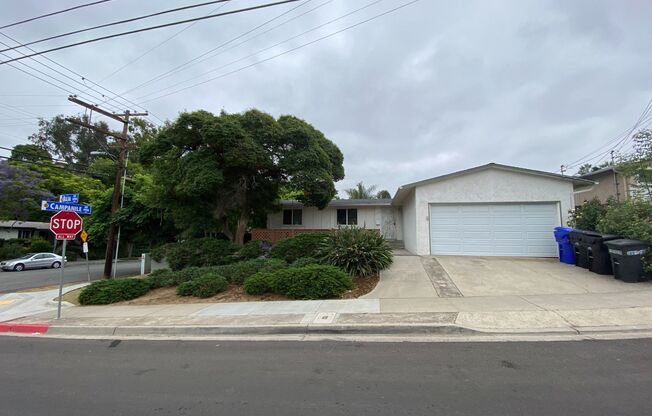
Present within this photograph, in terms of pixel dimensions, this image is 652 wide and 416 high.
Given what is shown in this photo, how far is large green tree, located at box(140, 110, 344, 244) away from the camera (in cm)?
1486

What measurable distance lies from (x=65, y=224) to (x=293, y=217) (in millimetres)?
14881

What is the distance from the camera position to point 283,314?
26.0 feet

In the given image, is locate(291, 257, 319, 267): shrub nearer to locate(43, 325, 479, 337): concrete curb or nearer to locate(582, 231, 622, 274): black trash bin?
locate(43, 325, 479, 337): concrete curb

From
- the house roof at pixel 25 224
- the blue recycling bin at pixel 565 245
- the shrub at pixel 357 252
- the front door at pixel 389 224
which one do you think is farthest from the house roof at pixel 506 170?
the house roof at pixel 25 224

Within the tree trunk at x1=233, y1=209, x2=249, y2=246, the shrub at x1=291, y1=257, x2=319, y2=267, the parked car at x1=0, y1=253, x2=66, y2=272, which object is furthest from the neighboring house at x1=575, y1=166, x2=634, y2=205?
the parked car at x1=0, y1=253, x2=66, y2=272

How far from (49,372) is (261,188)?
1330cm

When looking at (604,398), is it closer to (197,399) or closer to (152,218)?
(197,399)

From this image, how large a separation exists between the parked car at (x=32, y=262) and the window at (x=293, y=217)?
2059cm

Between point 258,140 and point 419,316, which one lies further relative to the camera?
point 258,140

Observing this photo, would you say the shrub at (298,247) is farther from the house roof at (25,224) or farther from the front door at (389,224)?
the house roof at (25,224)

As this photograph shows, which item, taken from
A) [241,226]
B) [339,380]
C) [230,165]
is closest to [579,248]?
[339,380]

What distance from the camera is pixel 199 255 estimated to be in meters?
15.1

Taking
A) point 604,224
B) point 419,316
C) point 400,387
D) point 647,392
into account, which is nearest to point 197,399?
point 400,387

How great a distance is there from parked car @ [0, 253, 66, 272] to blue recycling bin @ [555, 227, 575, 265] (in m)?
34.3
